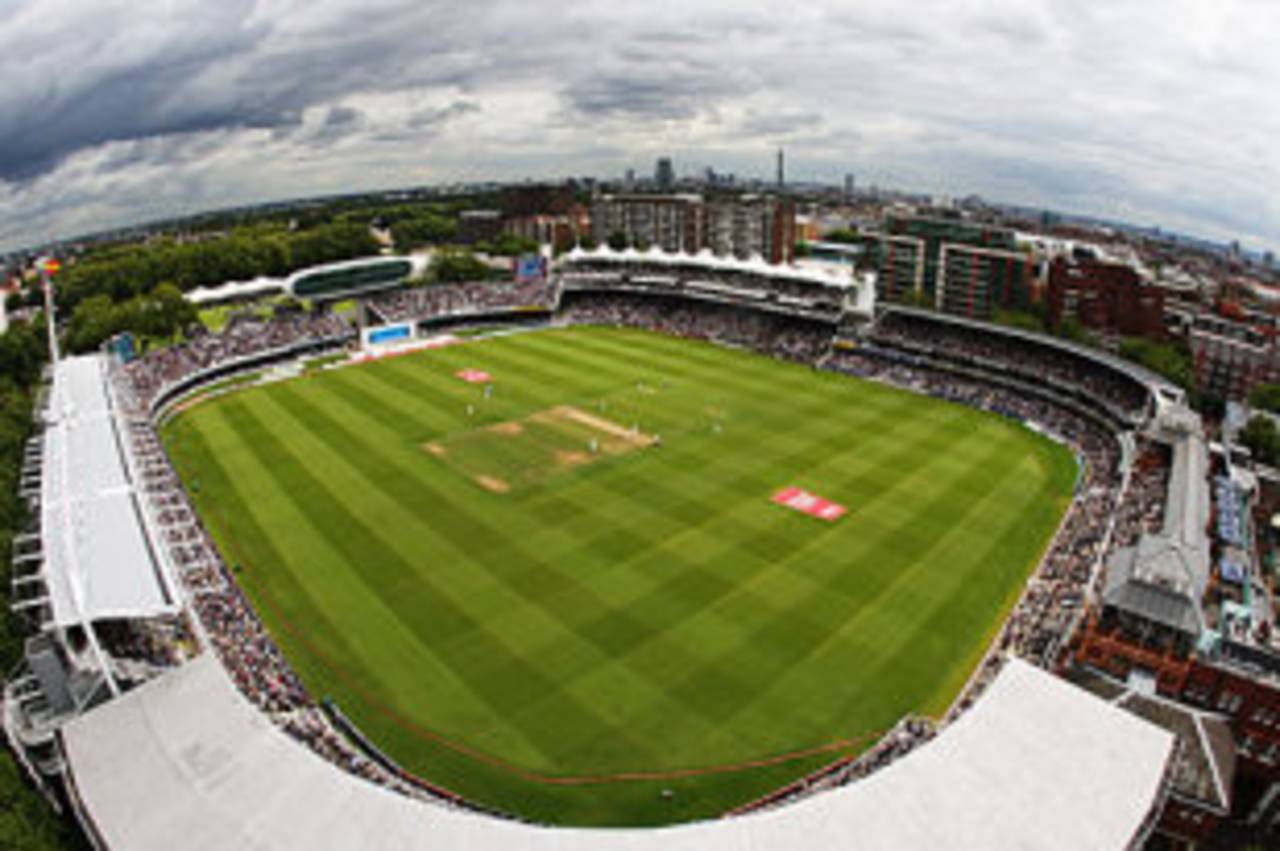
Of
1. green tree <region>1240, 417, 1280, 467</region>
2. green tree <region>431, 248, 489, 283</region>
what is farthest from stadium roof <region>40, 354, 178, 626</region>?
green tree <region>1240, 417, 1280, 467</region>

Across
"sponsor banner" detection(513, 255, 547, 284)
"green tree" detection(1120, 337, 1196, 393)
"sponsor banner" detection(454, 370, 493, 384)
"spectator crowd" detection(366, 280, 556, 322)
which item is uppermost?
"sponsor banner" detection(513, 255, 547, 284)

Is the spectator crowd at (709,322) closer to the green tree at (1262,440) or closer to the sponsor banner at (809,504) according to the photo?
the sponsor banner at (809,504)

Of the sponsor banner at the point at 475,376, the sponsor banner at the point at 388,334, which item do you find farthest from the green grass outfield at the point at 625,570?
the sponsor banner at the point at 388,334

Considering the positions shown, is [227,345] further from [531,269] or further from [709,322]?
[709,322]

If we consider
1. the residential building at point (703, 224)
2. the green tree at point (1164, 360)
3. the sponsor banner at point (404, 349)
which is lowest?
the green tree at point (1164, 360)

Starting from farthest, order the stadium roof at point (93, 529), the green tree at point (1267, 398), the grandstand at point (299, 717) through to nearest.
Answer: the green tree at point (1267, 398)
the stadium roof at point (93, 529)
the grandstand at point (299, 717)

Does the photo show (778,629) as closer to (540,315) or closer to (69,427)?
(69,427)

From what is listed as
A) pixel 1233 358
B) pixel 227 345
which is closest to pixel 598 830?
pixel 227 345

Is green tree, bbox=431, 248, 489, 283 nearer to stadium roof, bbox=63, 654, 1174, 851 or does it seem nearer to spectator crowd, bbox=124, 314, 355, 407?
spectator crowd, bbox=124, 314, 355, 407
